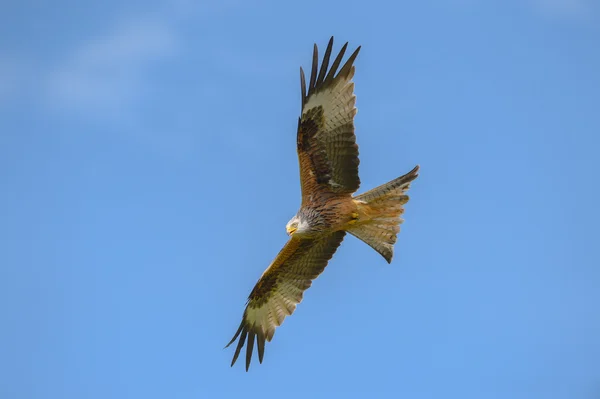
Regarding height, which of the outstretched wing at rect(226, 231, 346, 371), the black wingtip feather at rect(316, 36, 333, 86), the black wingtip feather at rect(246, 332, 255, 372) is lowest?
the black wingtip feather at rect(246, 332, 255, 372)

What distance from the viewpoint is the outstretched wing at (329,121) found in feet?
39.2

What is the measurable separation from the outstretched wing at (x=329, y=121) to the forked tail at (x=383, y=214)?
0.43 metres

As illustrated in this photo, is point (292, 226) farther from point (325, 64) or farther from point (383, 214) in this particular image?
point (325, 64)

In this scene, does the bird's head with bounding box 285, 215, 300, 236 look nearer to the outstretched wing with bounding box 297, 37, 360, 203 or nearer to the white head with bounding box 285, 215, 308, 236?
the white head with bounding box 285, 215, 308, 236

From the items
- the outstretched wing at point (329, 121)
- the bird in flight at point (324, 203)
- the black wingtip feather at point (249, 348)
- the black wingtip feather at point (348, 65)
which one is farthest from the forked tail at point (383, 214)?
the black wingtip feather at point (249, 348)

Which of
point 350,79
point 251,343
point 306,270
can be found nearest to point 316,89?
point 350,79

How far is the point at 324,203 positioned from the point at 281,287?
1.73 metres

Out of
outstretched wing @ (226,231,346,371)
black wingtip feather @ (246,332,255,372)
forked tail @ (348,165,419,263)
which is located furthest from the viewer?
black wingtip feather @ (246,332,255,372)

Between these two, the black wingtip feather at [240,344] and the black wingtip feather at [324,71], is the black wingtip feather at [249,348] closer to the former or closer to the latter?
the black wingtip feather at [240,344]

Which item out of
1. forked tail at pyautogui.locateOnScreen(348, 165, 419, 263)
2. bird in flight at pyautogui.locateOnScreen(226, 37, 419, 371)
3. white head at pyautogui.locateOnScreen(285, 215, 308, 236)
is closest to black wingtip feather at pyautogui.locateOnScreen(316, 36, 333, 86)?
bird in flight at pyautogui.locateOnScreen(226, 37, 419, 371)

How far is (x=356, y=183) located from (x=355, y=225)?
2.16ft

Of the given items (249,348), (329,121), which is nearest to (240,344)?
(249,348)

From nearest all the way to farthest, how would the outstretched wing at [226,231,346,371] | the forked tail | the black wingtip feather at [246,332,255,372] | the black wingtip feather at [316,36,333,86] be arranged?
1. the black wingtip feather at [316,36,333,86]
2. the forked tail
3. the outstretched wing at [226,231,346,371]
4. the black wingtip feather at [246,332,255,372]

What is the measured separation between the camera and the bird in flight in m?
12.0
